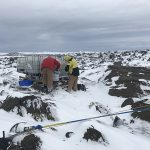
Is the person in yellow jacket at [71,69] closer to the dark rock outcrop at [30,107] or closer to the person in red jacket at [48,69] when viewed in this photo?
the person in red jacket at [48,69]

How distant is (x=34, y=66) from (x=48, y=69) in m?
1.22

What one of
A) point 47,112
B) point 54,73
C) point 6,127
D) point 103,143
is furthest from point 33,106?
point 54,73

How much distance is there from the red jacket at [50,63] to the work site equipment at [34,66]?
0.72m

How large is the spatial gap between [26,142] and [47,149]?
0.54 metres

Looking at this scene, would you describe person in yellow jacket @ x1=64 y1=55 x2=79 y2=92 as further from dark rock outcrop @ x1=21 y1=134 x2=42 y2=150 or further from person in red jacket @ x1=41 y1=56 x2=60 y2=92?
dark rock outcrop @ x1=21 y1=134 x2=42 y2=150

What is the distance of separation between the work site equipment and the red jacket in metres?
0.72

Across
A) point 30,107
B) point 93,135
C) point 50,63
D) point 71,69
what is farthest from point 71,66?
point 93,135

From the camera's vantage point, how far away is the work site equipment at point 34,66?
64.8ft

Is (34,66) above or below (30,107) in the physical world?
above

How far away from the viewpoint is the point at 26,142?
396 inches

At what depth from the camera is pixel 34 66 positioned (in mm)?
19812

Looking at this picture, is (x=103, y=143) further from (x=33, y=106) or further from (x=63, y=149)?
(x=33, y=106)

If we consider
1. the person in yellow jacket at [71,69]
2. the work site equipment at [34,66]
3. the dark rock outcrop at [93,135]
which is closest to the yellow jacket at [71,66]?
the person in yellow jacket at [71,69]

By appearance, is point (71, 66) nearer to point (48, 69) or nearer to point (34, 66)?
point (48, 69)
